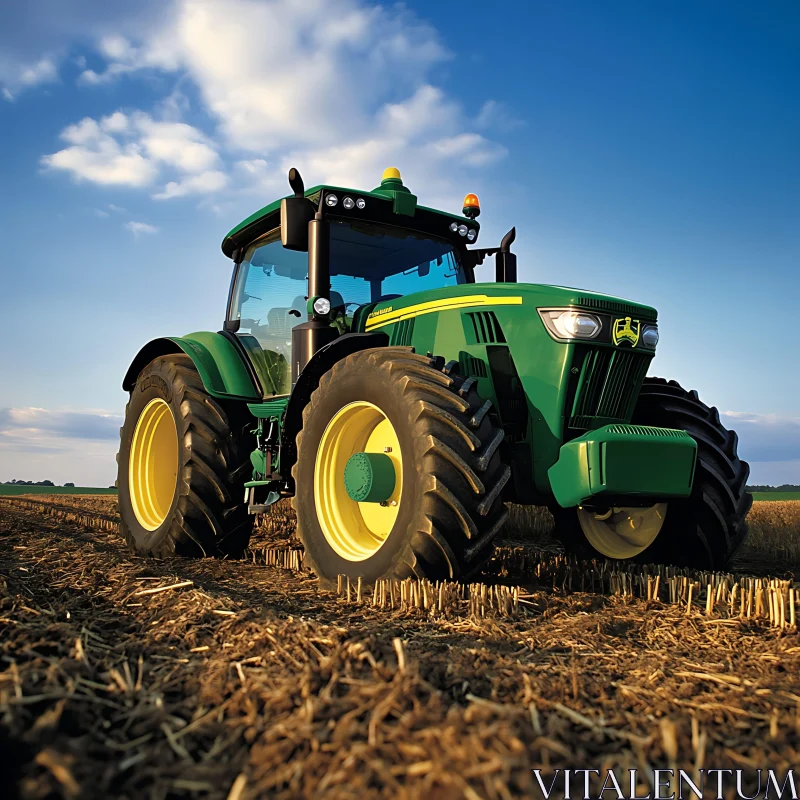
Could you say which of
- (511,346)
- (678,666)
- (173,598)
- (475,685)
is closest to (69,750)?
(475,685)

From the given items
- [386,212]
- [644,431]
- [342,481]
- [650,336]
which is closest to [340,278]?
[386,212]

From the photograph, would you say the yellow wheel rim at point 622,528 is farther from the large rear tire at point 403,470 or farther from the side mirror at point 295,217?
the side mirror at point 295,217

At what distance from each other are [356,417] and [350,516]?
611mm

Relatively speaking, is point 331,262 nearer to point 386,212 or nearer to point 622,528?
point 386,212

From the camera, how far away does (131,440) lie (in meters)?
6.66

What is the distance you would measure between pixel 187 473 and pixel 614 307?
326cm

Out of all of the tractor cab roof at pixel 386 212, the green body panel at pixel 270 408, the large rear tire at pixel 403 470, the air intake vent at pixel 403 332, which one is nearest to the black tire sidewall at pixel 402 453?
the large rear tire at pixel 403 470

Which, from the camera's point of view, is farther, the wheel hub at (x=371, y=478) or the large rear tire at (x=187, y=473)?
the large rear tire at (x=187, y=473)

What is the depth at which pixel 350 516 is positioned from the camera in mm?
4508

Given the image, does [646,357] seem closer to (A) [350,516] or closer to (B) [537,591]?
(B) [537,591]

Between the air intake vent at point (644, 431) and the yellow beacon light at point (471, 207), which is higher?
the yellow beacon light at point (471, 207)

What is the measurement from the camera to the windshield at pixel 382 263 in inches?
214

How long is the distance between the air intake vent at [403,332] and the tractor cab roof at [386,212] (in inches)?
36.9

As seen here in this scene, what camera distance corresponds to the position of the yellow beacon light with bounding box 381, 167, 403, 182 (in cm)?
576
